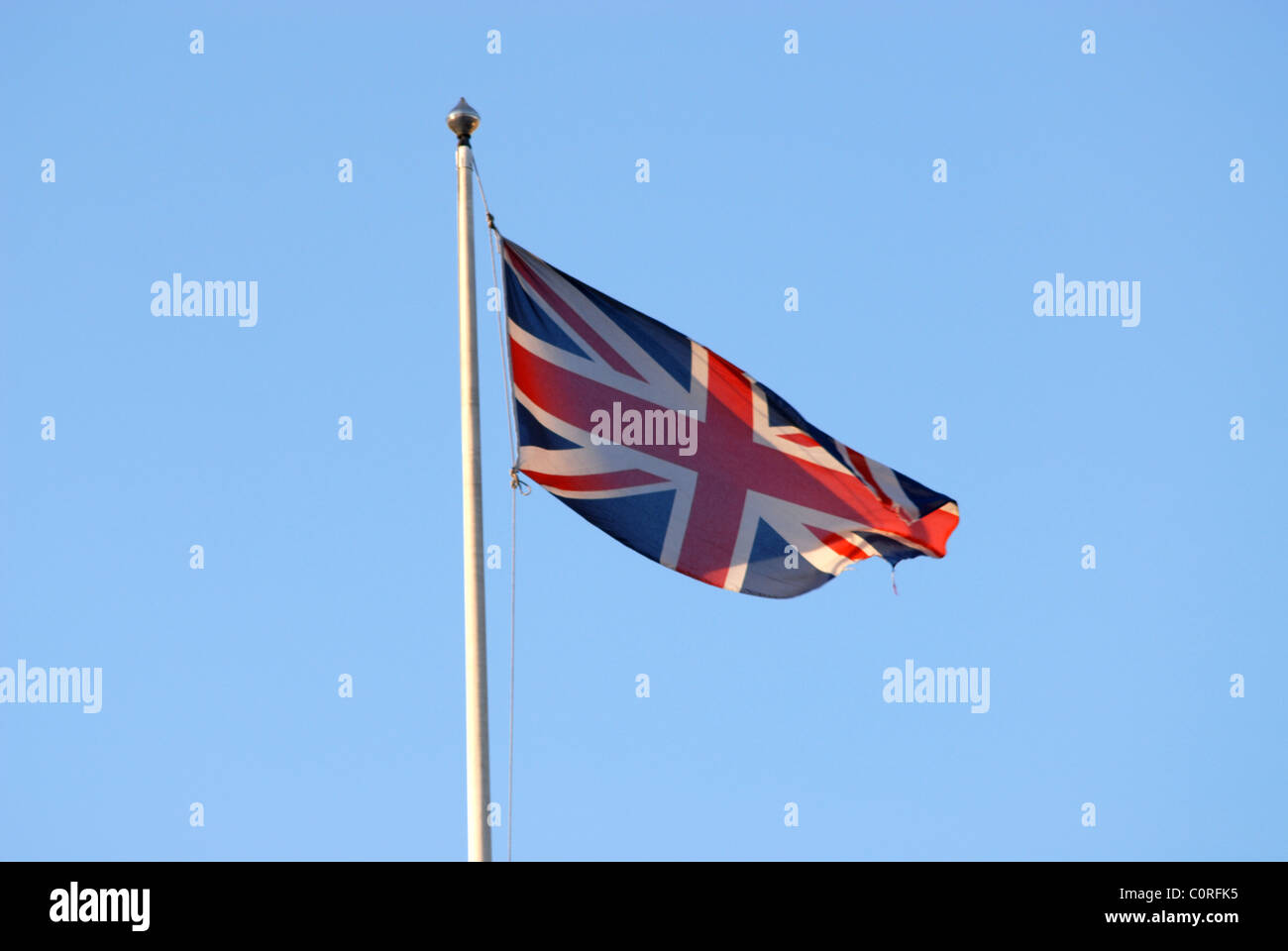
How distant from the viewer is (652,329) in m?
19.3

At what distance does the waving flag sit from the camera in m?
18.2

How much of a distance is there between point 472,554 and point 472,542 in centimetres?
11

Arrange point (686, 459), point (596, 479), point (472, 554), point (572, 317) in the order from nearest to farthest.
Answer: point (472, 554), point (596, 479), point (572, 317), point (686, 459)

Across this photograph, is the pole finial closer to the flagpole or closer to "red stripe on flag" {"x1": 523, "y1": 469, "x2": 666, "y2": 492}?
the flagpole

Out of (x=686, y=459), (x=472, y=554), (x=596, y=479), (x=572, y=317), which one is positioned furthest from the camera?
(x=686, y=459)

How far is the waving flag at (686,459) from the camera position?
18.2 metres

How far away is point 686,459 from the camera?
1905cm

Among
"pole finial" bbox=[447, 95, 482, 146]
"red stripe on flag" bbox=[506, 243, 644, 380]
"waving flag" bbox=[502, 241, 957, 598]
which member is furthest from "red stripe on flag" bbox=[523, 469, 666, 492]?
"pole finial" bbox=[447, 95, 482, 146]

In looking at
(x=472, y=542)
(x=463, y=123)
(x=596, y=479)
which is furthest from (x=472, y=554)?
(x=463, y=123)

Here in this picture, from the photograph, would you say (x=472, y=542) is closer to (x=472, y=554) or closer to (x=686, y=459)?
(x=472, y=554)
